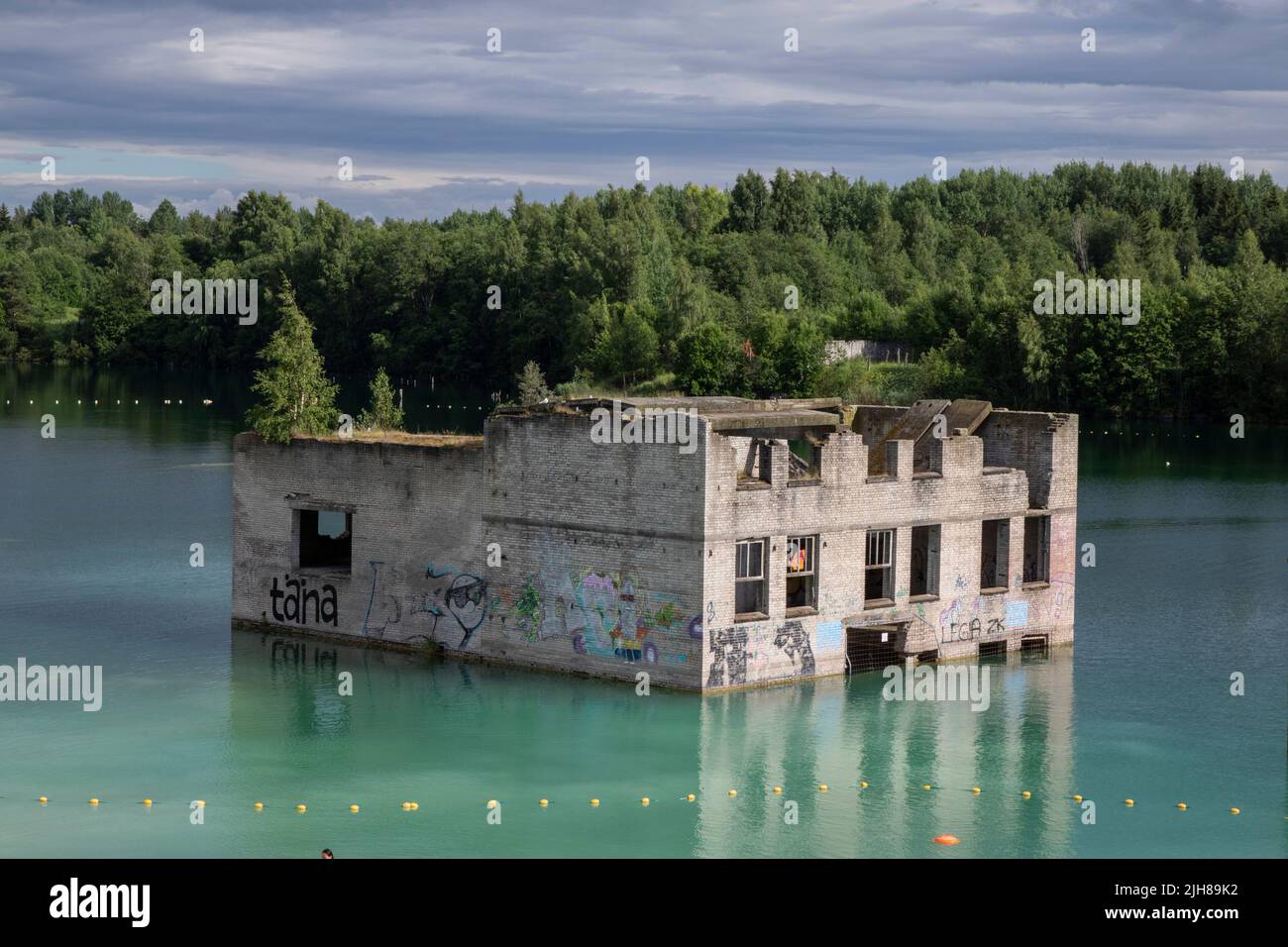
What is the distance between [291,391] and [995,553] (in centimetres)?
1688

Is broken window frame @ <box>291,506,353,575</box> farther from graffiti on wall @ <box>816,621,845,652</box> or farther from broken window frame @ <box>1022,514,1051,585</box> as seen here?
broken window frame @ <box>1022,514,1051,585</box>

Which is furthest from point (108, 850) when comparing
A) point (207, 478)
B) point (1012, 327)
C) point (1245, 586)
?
Result: point (1012, 327)

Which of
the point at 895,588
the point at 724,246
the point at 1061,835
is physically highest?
the point at 724,246

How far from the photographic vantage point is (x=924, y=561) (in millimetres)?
38781

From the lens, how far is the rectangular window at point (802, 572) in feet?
119

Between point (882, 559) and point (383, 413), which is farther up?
point (383, 413)

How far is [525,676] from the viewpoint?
37.3 metres

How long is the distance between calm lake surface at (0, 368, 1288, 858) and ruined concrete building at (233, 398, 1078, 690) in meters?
0.96

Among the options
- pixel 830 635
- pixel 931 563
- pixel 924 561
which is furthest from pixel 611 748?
pixel 924 561

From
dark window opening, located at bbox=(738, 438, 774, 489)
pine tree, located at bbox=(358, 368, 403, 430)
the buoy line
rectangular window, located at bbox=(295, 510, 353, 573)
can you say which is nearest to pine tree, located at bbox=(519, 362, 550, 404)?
pine tree, located at bbox=(358, 368, 403, 430)

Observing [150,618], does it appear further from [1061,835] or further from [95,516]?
[1061,835]

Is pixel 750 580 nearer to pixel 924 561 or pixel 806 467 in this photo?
pixel 806 467
